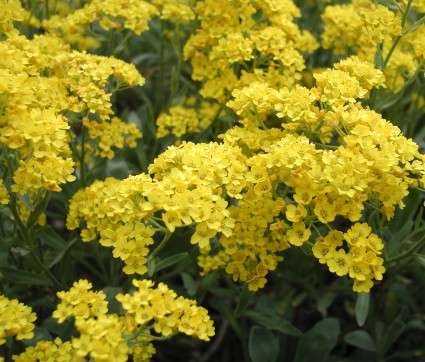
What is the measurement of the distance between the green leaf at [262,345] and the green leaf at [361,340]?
395 mm

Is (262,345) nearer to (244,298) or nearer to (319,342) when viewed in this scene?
(319,342)

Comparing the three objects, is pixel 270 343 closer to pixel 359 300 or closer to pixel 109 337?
pixel 359 300

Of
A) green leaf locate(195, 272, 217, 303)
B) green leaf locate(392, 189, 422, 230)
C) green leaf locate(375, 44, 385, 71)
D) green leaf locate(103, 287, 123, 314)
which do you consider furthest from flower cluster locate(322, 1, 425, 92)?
green leaf locate(103, 287, 123, 314)

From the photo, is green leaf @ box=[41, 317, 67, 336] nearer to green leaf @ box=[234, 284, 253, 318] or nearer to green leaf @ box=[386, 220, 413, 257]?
green leaf @ box=[234, 284, 253, 318]

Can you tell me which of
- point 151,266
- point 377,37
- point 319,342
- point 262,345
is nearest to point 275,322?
point 262,345

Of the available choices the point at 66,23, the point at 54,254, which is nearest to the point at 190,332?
the point at 54,254

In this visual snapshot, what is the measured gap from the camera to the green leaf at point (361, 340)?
246 cm

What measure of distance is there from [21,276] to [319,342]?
52.8 inches

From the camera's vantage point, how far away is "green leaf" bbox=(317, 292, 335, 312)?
7.95 ft

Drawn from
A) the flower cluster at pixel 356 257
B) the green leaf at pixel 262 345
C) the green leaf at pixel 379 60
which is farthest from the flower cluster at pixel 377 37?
the green leaf at pixel 262 345

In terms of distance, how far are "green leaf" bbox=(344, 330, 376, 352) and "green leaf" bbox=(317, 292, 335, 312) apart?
0.20 m

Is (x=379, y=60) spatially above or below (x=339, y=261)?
above

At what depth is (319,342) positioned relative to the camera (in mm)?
2361

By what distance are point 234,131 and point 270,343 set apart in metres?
1.01
